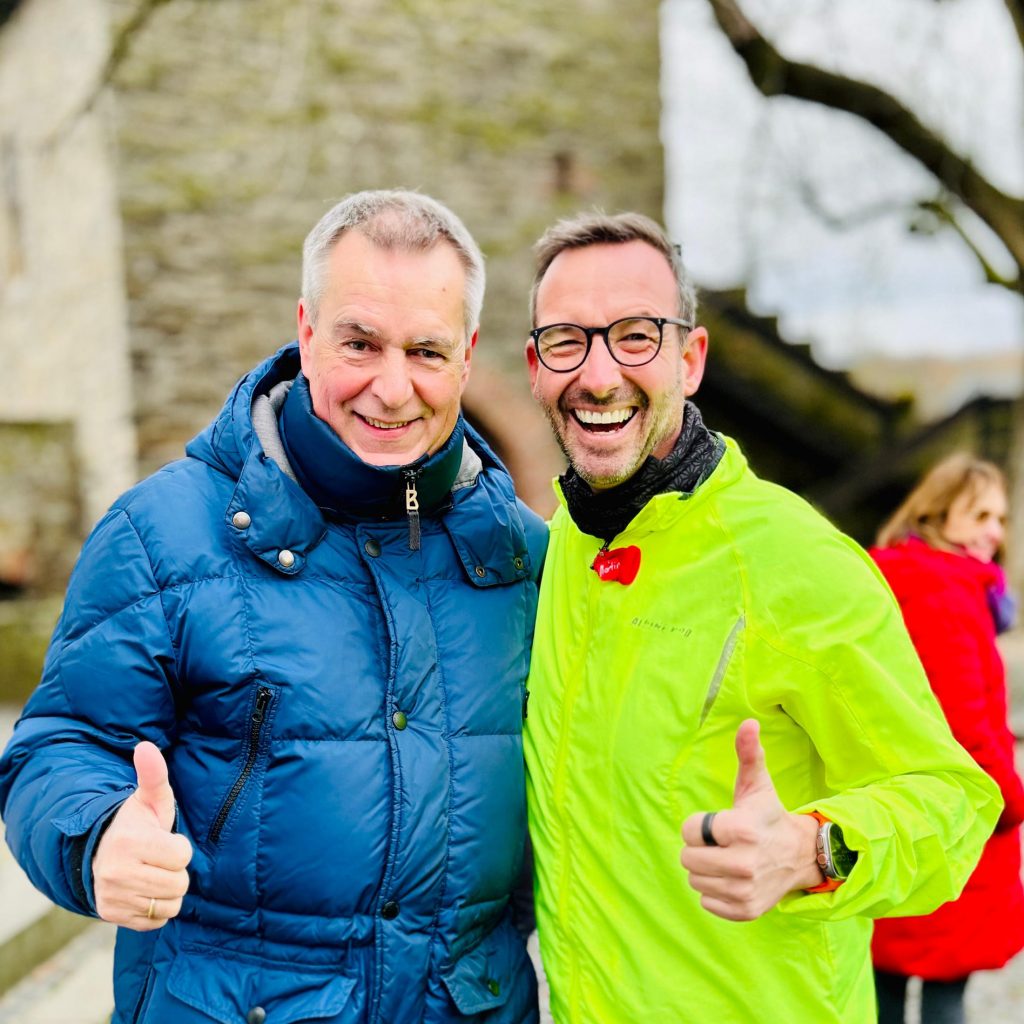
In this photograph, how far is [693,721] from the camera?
4.60 feet

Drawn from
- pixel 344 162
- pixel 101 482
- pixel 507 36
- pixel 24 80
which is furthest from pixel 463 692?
pixel 24 80

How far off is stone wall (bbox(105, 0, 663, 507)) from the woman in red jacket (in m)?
5.08

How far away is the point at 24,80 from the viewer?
8.05m

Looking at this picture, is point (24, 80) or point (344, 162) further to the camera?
point (24, 80)

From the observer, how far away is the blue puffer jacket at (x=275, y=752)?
1.33m

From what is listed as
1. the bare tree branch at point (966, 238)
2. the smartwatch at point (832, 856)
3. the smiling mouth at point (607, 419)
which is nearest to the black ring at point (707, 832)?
the smartwatch at point (832, 856)

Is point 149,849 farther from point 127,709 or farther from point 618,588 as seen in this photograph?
point 618,588

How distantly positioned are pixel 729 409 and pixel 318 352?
9.09 m

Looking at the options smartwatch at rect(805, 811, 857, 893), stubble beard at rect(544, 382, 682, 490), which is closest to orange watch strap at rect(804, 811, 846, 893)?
smartwatch at rect(805, 811, 857, 893)

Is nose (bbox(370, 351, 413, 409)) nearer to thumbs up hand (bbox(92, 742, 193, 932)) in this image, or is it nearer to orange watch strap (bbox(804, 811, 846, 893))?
thumbs up hand (bbox(92, 742, 193, 932))

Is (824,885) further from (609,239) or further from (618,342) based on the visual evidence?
(609,239)

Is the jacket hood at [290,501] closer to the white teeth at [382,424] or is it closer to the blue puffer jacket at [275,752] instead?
the blue puffer jacket at [275,752]

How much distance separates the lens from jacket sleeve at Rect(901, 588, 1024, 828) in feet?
7.08

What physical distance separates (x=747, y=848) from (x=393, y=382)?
33.4 inches
